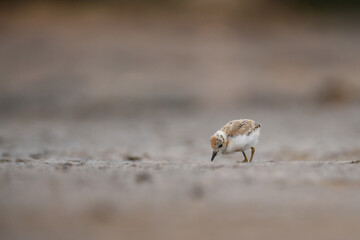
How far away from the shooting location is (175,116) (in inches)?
710

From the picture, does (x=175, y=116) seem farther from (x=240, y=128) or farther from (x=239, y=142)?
(x=239, y=142)

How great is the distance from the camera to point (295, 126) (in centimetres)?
1491

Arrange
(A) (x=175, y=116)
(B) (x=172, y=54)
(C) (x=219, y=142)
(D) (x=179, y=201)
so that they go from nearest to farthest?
(D) (x=179, y=201) → (C) (x=219, y=142) → (A) (x=175, y=116) → (B) (x=172, y=54)

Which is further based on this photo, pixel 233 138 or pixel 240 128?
pixel 240 128

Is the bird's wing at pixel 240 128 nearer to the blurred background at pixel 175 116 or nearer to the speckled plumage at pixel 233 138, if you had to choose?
the speckled plumage at pixel 233 138

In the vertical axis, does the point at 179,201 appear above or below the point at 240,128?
below

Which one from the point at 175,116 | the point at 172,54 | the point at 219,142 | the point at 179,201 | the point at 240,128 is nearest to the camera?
the point at 179,201

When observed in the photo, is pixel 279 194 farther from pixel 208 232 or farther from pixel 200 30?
pixel 200 30

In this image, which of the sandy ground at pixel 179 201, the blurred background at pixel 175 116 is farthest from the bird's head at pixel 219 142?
the sandy ground at pixel 179 201

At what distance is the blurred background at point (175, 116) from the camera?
15.5ft

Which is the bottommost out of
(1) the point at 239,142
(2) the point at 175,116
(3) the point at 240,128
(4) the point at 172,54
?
(2) the point at 175,116

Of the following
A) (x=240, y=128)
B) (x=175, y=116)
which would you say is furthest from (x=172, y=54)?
(x=240, y=128)

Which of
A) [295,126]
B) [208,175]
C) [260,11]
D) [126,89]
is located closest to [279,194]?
[208,175]

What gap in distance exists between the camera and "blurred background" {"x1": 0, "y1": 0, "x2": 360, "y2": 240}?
4.73 metres
